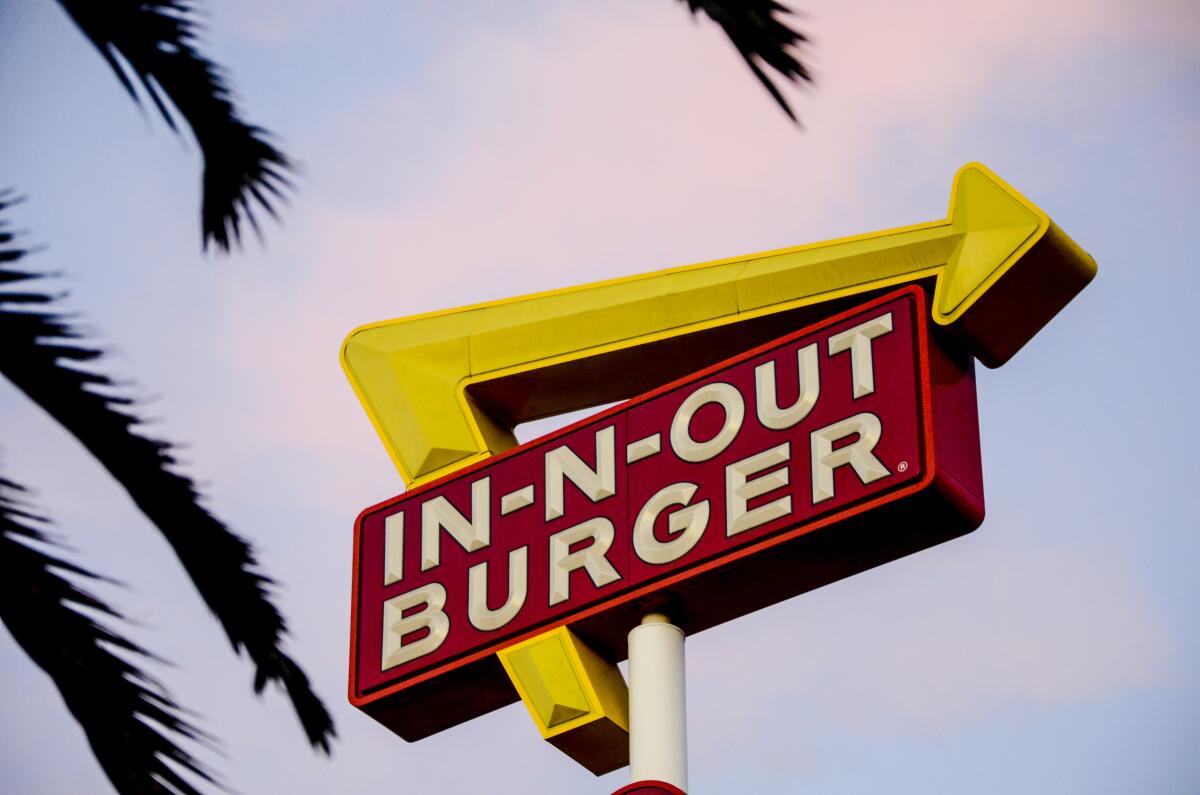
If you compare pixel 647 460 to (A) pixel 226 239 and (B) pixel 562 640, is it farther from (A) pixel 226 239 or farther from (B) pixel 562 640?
(A) pixel 226 239

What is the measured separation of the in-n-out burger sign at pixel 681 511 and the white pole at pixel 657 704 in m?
0.15

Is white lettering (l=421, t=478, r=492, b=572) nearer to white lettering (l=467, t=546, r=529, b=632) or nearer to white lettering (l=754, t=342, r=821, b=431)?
white lettering (l=467, t=546, r=529, b=632)

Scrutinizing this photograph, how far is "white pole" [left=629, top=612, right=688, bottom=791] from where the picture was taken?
8.42 metres

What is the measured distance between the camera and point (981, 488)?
8414 millimetres

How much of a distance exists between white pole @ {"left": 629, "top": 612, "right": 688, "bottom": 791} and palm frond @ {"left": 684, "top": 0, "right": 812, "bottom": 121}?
15.5 ft

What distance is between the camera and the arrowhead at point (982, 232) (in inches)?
330

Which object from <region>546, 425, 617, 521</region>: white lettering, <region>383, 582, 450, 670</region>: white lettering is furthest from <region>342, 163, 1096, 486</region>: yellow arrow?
<region>383, 582, 450, 670</region>: white lettering

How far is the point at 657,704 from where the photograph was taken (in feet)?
28.1

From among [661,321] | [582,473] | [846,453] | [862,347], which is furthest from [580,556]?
[862,347]

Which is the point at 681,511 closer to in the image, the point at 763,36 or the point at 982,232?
the point at 982,232

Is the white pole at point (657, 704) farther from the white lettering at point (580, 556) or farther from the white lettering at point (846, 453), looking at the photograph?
the white lettering at point (846, 453)

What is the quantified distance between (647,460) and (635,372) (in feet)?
2.69

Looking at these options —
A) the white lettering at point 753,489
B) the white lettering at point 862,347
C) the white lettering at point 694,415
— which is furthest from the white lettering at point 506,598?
the white lettering at point 862,347

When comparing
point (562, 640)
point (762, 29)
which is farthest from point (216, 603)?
point (562, 640)
